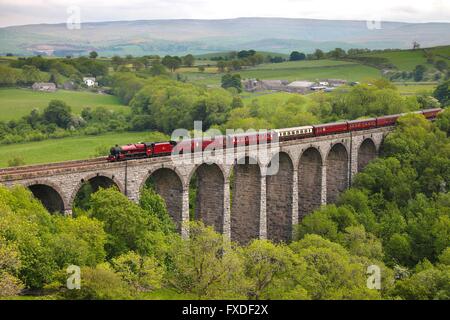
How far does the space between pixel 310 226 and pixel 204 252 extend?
21231 millimetres

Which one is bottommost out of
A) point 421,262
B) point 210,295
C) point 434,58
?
point 421,262

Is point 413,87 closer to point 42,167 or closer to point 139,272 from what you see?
point 42,167

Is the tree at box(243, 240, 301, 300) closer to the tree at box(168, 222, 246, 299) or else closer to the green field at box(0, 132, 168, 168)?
the tree at box(168, 222, 246, 299)

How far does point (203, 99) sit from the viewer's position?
10625cm

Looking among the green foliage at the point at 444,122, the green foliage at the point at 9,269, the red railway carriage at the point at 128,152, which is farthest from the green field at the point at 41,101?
the green foliage at the point at 9,269

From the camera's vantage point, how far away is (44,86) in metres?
128

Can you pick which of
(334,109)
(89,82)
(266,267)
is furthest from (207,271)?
(89,82)

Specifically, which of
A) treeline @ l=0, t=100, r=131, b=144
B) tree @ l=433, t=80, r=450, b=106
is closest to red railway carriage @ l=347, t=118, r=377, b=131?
tree @ l=433, t=80, r=450, b=106

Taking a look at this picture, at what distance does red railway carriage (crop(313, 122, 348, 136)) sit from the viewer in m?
65.8

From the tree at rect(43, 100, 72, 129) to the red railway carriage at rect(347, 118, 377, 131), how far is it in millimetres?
53374

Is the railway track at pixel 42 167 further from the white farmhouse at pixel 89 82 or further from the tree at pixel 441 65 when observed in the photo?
the tree at pixel 441 65

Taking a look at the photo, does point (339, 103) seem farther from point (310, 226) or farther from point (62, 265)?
point (62, 265)

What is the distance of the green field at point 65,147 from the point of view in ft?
283

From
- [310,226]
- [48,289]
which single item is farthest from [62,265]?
[310,226]
